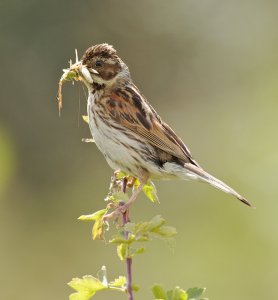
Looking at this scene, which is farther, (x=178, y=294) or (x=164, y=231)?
(x=164, y=231)

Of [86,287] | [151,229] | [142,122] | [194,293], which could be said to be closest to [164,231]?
[151,229]

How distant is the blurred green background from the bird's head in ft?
2.32

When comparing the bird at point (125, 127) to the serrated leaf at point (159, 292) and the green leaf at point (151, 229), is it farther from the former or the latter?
the serrated leaf at point (159, 292)

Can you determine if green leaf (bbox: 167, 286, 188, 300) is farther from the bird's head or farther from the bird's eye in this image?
the bird's eye

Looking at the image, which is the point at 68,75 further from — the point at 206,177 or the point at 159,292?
the point at 159,292

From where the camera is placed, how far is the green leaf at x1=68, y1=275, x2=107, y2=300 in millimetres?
2760

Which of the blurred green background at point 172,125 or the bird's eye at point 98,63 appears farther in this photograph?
the blurred green background at point 172,125

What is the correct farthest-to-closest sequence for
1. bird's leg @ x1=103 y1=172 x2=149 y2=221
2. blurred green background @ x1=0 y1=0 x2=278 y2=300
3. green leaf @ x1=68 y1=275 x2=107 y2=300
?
1. blurred green background @ x1=0 y1=0 x2=278 y2=300
2. bird's leg @ x1=103 y1=172 x2=149 y2=221
3. green leaf @ x1=68 y1=275 x2=107 y2=300

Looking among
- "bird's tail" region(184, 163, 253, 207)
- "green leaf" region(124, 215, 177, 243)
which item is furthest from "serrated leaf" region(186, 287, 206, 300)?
"bird's tail" region(184, 163, 253, 207)

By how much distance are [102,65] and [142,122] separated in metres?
0.33

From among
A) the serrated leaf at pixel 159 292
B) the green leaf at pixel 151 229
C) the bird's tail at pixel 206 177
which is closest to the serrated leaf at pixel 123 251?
the green leaf at pixel 151 229

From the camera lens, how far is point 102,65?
4.46m

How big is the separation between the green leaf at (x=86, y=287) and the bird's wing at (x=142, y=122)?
67.4 inches

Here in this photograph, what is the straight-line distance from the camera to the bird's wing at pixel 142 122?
446cm
